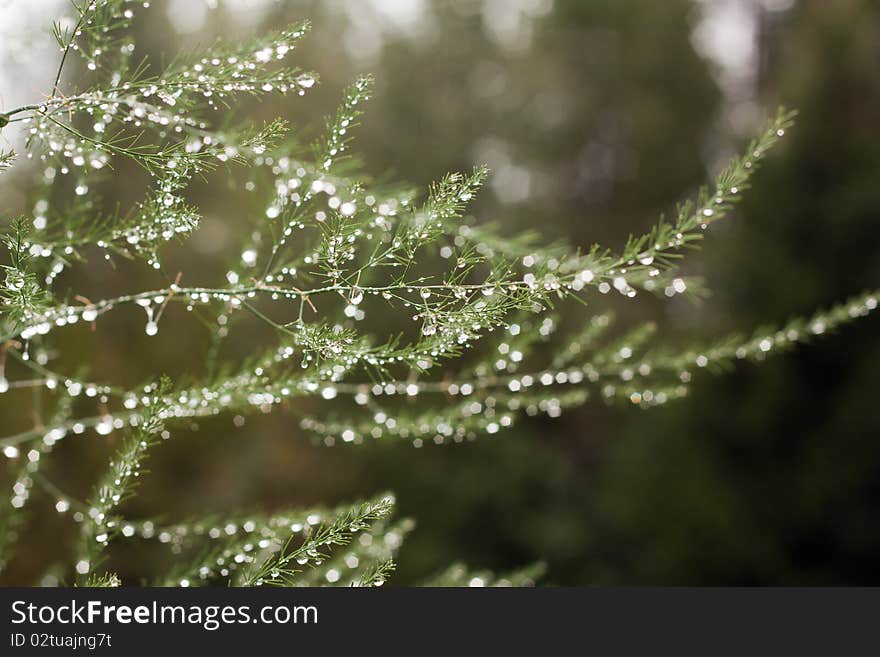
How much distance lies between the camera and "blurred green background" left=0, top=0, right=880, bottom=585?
19.6ft

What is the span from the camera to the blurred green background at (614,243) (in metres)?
5.96

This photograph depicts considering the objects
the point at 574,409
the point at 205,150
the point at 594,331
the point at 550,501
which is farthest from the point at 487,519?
the point at 205,150

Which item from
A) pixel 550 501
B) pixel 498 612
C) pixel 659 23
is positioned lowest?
pixel 498 612

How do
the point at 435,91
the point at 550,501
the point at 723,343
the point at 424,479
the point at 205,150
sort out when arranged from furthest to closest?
the point at 435,91 < the point at 550,501 < the point at 424,479 < the point at 723,343 < the point at 205,150

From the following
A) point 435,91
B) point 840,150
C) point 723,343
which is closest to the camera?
point 723,343

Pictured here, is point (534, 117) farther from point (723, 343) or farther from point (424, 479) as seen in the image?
point (723, 343)

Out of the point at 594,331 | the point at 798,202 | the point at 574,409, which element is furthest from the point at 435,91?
the point at 594,331

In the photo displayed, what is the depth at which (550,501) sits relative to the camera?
9.18 meters

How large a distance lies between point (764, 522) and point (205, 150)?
20.3 feet

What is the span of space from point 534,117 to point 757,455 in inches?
263

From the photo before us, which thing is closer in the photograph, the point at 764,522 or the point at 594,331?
the point at 594,331

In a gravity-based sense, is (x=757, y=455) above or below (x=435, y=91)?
below

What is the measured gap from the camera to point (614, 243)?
10773 millimetres

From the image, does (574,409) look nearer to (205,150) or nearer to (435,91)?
(435,91)
